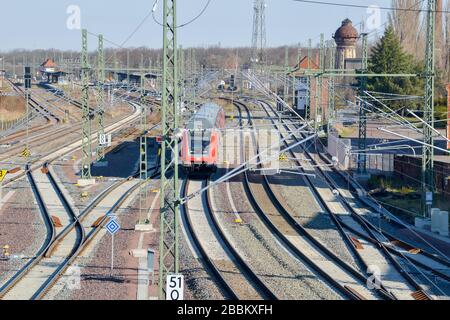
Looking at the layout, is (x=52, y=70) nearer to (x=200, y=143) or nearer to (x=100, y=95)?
(x=100, y=95)

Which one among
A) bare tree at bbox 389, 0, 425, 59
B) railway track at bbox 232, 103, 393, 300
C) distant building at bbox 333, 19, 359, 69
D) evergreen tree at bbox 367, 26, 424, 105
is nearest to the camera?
railway track at bbox 232, 103, 393, 300

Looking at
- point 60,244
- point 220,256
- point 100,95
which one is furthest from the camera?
point 100,95

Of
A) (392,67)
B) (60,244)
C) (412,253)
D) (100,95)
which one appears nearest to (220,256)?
(60,244)

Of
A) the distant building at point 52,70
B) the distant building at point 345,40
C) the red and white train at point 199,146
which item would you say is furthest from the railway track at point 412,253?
the distant building at point 52,70

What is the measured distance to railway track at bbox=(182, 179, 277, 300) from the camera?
14337 millimetres

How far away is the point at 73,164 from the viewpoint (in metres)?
34.3

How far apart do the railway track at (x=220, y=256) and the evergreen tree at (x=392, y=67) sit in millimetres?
27573

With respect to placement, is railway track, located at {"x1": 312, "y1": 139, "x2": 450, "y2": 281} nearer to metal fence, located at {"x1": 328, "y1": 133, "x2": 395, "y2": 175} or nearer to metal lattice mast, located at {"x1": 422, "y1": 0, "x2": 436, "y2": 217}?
metal lattice mast, located at {"x1": 422, "y1": 0, "x2": 436, "y2": 217}

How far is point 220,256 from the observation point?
17469 mm

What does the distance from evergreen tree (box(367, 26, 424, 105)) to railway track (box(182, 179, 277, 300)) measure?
27573 mm

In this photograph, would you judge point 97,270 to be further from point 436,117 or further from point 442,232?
point 436,117

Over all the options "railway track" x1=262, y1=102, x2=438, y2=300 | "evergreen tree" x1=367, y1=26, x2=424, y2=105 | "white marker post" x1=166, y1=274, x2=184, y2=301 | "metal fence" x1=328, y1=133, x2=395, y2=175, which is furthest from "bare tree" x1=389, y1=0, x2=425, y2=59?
"white marker post" x1=166, y1=274, x2=184, y2=301

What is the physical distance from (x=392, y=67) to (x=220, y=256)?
37.0 metres
